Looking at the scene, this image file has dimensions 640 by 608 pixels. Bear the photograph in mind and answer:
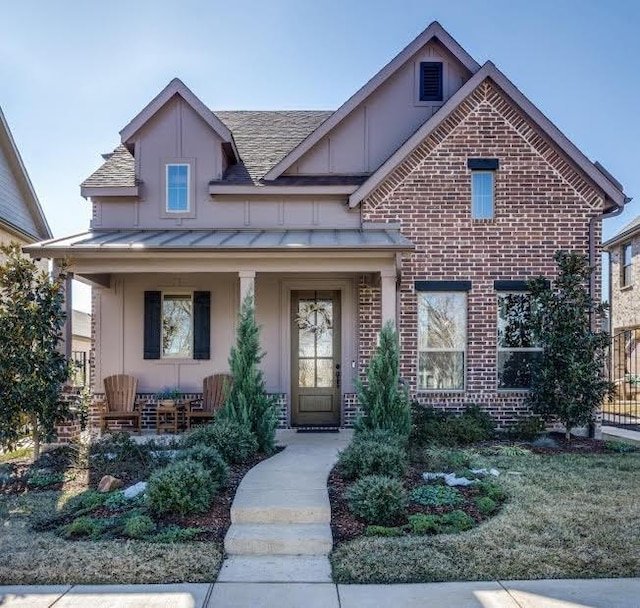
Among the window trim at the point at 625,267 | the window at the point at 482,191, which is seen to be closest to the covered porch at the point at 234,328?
the window at the point at 482,191

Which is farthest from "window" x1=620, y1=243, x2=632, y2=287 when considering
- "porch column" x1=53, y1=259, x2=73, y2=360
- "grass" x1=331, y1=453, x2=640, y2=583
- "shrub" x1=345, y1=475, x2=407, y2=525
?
"porch column" x1=53, y1=259, x2=73, y2=360

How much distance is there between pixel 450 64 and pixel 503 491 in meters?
8.60

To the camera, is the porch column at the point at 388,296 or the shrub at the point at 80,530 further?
the porch column at the point at 388,296

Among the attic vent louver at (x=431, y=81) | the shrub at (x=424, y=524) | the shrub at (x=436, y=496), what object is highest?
the attic vent louver at (x=431, y=81)

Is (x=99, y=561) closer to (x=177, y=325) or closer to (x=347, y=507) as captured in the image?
(x=347, y=507)

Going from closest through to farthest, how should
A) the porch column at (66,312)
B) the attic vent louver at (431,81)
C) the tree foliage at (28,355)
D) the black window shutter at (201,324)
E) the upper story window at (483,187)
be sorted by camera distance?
the tree foliage at (28,355)
the porch column at (66,312)
the upper story window at (483,187)
the black window shutter at (201,324)
the attic vent louver at (431,81)

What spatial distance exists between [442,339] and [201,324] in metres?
4.47

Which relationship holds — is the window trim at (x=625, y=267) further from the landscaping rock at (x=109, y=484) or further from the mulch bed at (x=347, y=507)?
the landscaping rock at (x=109, y=484)

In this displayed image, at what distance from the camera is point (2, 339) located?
7766mm

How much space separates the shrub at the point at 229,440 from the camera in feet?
24.5

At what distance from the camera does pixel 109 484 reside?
22.0 feet

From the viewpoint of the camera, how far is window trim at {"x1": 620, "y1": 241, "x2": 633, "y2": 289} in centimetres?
2017

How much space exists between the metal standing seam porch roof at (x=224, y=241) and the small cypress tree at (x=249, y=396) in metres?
1.34

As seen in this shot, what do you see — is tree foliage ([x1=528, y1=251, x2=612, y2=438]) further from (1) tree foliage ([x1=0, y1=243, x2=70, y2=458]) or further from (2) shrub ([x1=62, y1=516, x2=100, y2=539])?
(1) tree foliage ([x1=0, y1=243, x2=70, y2=458])
